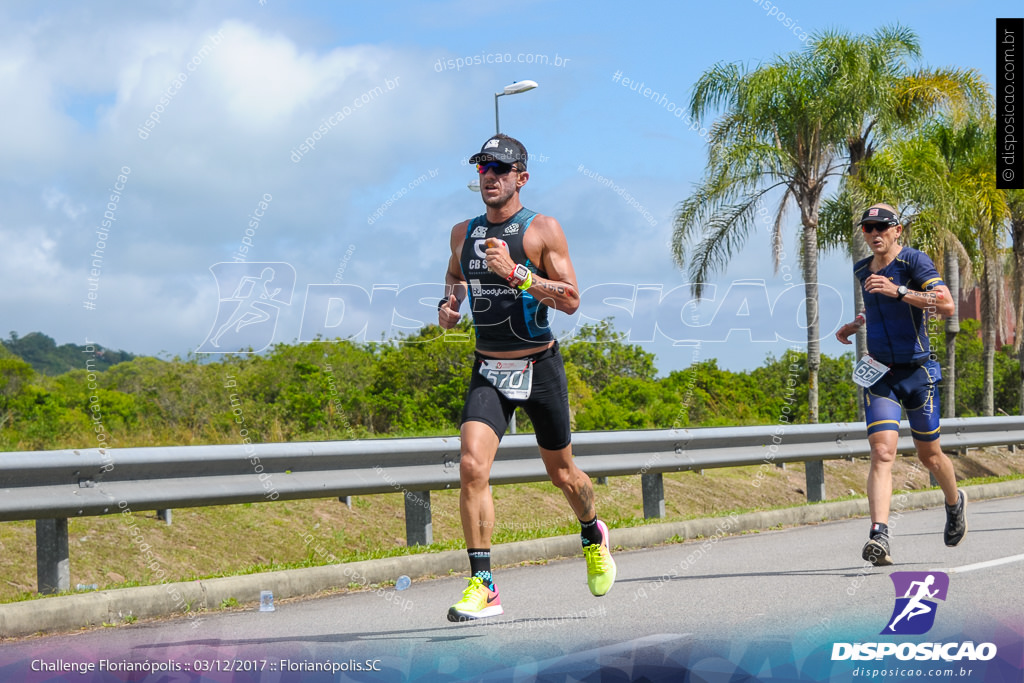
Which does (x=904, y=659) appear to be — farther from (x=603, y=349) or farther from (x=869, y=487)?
(x=603, y=349)

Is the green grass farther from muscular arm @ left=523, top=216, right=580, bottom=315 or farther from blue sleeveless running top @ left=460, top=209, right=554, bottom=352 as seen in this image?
muscular arm @ left=523, top=216, right=580, bottom=315

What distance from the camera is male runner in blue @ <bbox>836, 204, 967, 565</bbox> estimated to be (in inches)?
281

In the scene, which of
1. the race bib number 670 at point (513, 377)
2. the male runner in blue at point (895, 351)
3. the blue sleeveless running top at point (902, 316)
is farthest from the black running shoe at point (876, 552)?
the race bib number 670 at point (513, 377)

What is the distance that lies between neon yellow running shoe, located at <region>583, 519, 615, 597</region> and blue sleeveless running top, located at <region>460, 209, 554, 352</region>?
1.15 m

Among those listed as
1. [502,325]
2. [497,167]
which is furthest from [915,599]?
[497,167]

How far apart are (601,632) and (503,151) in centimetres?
233

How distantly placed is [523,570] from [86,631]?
314cm

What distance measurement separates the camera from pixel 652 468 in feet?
32.3

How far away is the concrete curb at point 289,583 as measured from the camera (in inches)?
215

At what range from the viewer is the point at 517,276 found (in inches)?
199

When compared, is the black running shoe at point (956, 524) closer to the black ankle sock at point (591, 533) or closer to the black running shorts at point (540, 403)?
the black ankle sock at point (591, 533)

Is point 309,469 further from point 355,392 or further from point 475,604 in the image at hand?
point 355,392

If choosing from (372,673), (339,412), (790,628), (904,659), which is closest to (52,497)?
(372,673)

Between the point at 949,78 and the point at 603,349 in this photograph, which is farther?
the point at 603,349
